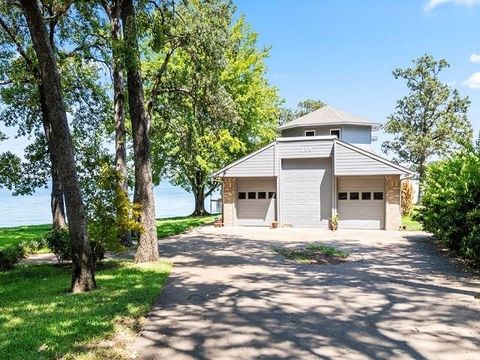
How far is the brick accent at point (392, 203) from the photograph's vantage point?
18453mm

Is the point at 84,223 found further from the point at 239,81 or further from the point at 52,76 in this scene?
the point at 239,81

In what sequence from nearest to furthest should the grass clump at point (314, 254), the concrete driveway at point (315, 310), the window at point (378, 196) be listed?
1. the concrete driveway at point (315, 310)
2. the grass clump at point (314, 254)
3. the window at point (378, 196)

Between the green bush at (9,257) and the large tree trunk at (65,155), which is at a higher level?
the large tree trunk at (65,155)

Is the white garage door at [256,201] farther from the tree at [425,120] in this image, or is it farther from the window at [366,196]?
the tree at [425,120]

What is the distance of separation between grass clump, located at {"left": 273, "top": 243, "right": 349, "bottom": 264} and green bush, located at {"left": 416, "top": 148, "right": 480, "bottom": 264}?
3.15m

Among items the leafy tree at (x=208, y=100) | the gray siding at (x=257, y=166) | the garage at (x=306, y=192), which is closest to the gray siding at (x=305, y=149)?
the garage at (x=306, y=192)

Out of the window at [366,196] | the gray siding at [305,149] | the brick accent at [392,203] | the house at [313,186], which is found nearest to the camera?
the brick accent at [392,203]

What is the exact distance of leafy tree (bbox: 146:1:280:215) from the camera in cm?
1225

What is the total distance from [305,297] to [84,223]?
4555mm

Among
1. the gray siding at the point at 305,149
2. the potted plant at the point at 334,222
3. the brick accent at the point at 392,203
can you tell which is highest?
the gray siding at the point at 305,149

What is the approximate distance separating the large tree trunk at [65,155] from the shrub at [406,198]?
73.7 ft

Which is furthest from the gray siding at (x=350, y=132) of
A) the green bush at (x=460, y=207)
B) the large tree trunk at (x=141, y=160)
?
the large tree trunk at (x=141, y=160)

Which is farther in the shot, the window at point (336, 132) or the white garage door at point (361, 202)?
the window at point (336, 132)

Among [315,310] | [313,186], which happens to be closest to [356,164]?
[313,186]
